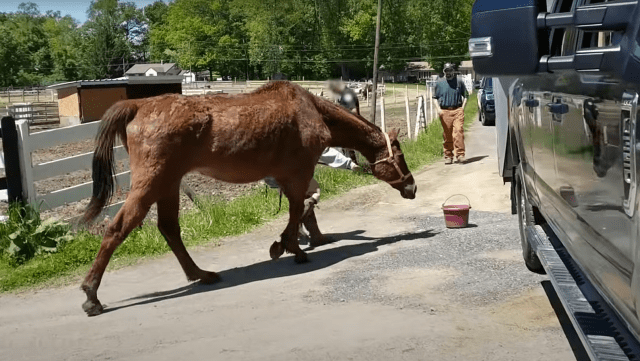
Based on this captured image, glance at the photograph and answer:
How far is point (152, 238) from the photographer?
938 centimetres

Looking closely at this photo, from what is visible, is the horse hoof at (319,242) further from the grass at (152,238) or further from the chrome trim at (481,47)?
the chrome trim at (481,47)

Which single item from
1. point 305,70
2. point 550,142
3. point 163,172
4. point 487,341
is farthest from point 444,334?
point 305,70

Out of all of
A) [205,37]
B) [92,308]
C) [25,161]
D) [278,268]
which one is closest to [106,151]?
[92,308]

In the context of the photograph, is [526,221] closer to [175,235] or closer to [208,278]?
[208,278]

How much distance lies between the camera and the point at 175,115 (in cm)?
738

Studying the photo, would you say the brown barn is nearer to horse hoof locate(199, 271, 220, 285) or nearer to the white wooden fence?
the white wooden fence

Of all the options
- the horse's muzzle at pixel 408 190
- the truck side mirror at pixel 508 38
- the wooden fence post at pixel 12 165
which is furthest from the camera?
the horse's muzzle at pixel 408 190

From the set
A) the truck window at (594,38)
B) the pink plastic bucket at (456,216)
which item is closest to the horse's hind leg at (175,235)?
the pink plastic bucket at (456,216)

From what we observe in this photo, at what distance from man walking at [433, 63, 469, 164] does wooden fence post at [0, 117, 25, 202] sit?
8.79 m

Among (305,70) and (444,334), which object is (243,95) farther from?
(305,70)

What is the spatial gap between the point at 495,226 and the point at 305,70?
287ft

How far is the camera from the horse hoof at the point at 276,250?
8266mm

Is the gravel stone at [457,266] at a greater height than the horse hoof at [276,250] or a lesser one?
lesser

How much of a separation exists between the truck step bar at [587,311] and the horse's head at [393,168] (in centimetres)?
358
